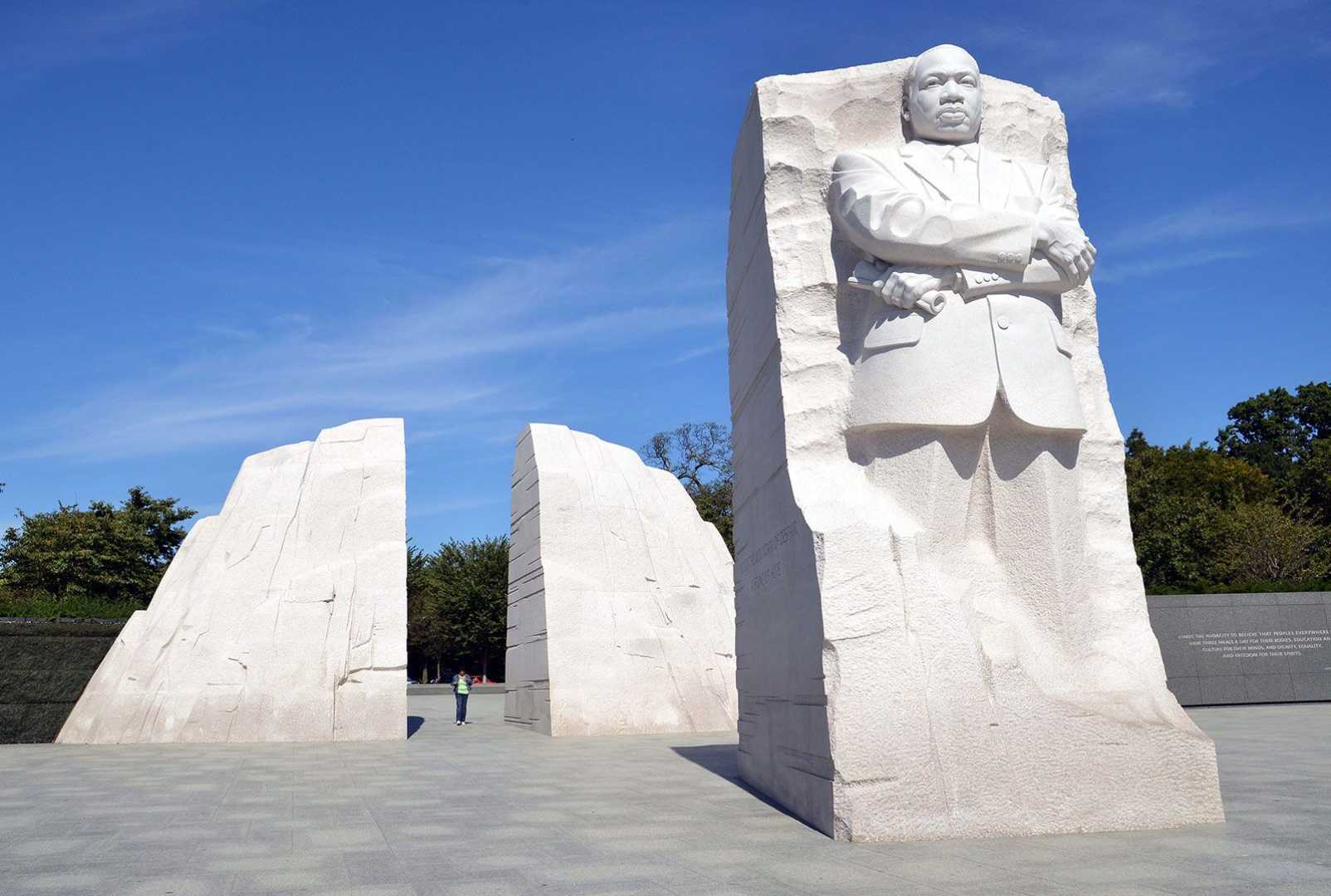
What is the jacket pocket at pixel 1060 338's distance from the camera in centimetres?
562

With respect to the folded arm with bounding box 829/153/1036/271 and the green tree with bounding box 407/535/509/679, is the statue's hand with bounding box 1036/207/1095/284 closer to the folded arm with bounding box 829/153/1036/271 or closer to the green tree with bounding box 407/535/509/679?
the folded arm with bounding box 829/153/1036/271

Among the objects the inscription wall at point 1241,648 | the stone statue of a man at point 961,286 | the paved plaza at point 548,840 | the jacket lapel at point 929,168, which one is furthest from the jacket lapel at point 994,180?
the inscription wall at point 1241,648

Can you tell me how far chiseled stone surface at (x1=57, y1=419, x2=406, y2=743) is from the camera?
38.8 feet

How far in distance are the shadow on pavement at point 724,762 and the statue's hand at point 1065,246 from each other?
10.9 feet

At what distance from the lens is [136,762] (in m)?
9.37

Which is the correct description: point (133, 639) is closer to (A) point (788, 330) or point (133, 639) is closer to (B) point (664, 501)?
(B) point (664, 501)

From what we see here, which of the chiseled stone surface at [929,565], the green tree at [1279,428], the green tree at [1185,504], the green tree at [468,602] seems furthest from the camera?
the green tree at [1279,428]

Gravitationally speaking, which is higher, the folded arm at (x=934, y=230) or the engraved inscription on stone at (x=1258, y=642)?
the folded arm at (x=934, y=230)

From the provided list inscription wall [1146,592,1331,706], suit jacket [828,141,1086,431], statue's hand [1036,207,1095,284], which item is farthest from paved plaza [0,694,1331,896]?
inscription wall [1146,592,1331,706]

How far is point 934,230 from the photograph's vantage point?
546 cm

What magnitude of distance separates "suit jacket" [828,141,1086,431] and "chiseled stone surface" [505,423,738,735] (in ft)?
26.7

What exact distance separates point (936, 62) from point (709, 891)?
4.61 meters

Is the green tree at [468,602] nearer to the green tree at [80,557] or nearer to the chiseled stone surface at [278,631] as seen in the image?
the green tree at [80,557]

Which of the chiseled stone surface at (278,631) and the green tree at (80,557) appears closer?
the chiseled stone surface at (278,631)
